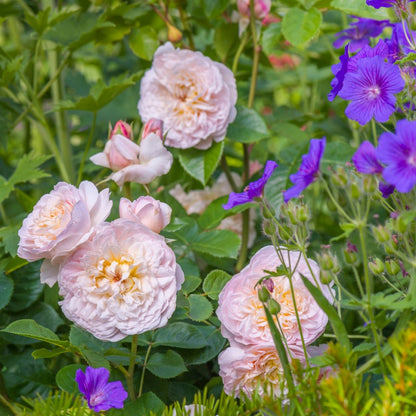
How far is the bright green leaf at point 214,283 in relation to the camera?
925 millimetres

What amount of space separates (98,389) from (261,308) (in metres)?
0.21

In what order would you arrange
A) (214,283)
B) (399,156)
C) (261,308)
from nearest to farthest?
(399,156)
(261,308)
(214,283)

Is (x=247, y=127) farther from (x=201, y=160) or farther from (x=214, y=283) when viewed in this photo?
(x=214, y=283)

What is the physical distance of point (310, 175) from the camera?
2.15ft

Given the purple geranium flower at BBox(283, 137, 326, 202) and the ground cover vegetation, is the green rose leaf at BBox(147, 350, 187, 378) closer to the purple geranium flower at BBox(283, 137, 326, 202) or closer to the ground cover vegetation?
the ground cover vegetation

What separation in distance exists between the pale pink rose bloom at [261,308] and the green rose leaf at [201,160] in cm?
30

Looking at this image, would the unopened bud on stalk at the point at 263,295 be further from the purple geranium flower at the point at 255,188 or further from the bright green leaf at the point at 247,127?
the bright green leaf at the point at 247,127

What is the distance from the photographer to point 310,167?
0.65 metres

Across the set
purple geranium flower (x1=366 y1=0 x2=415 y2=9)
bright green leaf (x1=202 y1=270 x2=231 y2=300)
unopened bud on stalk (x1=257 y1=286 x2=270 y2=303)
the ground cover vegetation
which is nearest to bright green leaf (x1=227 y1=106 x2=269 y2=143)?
the ground cover vegetation

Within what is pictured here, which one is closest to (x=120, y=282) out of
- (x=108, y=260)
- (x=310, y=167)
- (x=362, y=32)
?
(x=108, y=260)

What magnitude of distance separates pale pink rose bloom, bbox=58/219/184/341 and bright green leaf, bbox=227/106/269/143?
16.0 inches

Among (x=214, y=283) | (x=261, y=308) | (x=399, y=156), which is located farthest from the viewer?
(x=214, y=283)

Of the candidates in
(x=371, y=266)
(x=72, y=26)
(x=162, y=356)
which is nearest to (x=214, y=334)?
(x=162, y=356)

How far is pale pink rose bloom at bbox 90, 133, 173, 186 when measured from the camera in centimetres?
82
